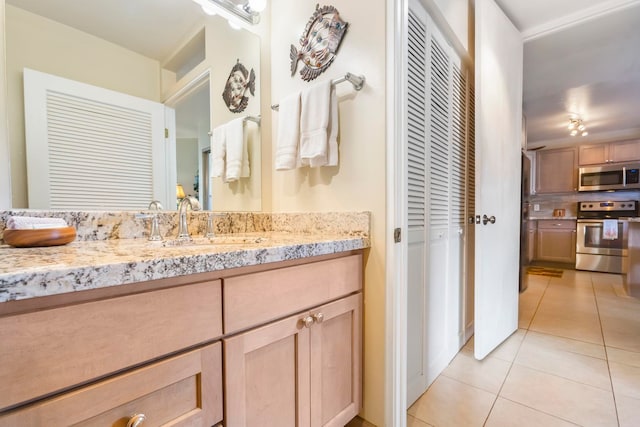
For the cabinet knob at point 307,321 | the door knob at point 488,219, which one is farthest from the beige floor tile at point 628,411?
the cabinet knob at point 307,321

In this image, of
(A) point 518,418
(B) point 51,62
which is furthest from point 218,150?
(A) point 518,418

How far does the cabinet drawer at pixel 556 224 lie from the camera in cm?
465

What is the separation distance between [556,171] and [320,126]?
219 inches

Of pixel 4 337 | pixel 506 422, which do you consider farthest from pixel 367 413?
pixel 4 337

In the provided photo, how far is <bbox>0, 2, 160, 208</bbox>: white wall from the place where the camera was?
89 centimetres

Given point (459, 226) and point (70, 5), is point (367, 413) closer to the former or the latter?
point (459, 226)

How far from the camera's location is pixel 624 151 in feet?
14.0

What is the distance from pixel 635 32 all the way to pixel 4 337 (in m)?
3.68

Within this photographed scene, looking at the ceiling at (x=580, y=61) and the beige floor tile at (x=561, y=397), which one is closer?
the beige floor tile at (x=561, y=397)

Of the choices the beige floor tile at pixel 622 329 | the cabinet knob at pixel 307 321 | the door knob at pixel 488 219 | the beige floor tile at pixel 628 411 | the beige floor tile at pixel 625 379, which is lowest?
the beige floor tile at pixel 622 329

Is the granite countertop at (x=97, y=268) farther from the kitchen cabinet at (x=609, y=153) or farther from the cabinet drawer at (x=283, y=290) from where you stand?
the kitchen cabinet at (x=609, y=153)

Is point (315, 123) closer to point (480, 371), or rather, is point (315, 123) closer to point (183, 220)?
point (183, 220)

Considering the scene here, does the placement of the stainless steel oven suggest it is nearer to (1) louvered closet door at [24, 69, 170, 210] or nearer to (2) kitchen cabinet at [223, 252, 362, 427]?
(2) kitchen cabinet at [223, 252, 362, 427]

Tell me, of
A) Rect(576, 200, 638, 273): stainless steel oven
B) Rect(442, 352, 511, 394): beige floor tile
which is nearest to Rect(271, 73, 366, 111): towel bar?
Rect(442, 352, 511, 394): beige floor tile
